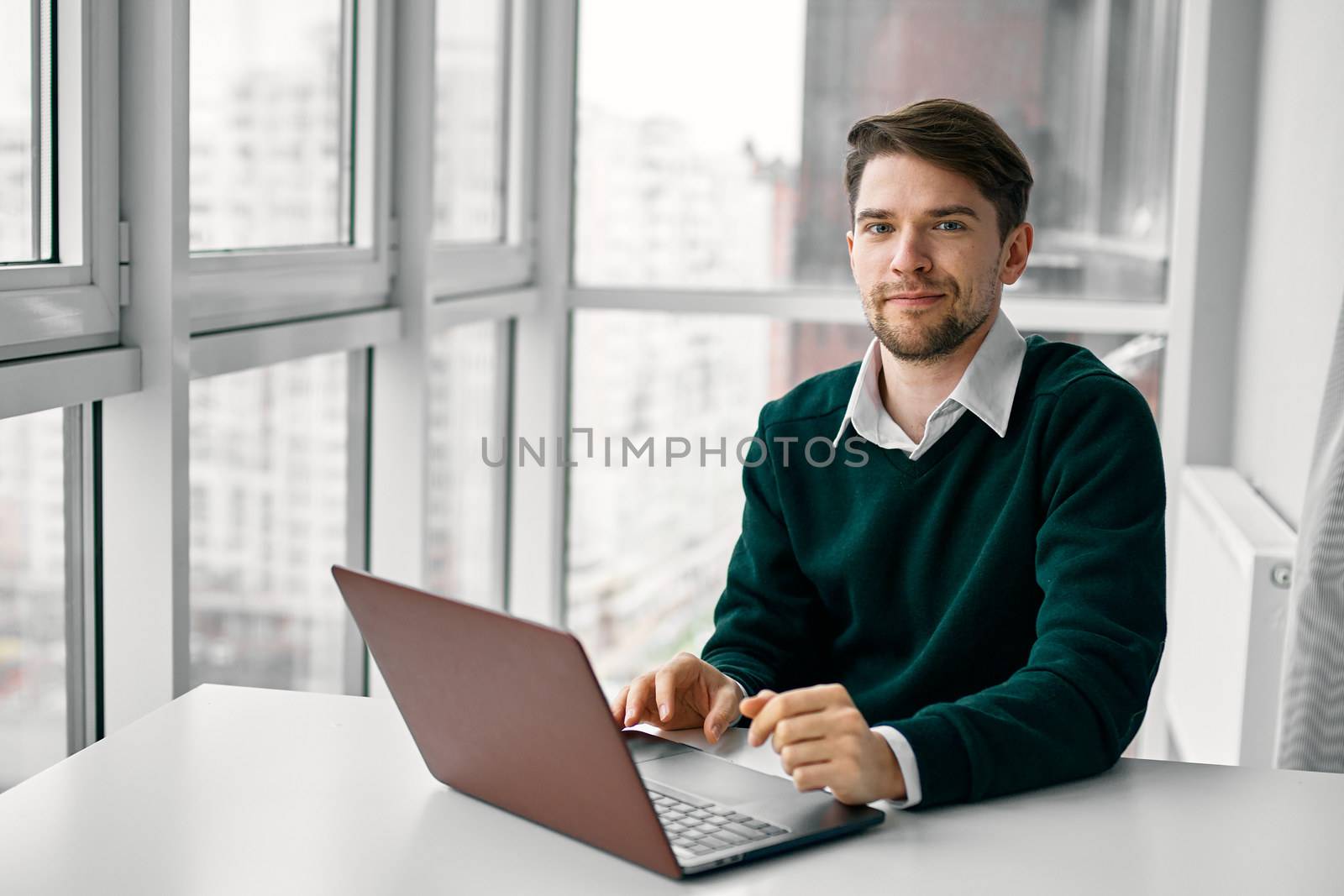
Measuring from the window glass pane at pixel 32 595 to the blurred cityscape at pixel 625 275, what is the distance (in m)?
0.27

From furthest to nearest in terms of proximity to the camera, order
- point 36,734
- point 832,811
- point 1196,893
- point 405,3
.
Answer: point 405,3, point 36,734, point 832,811, point 1196,893

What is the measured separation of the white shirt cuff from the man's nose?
1.99 ft

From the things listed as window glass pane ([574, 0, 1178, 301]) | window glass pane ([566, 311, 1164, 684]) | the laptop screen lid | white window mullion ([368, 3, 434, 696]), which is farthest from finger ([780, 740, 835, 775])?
window glass pane ([566, 311, 1164, 684])

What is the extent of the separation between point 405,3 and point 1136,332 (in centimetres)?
176

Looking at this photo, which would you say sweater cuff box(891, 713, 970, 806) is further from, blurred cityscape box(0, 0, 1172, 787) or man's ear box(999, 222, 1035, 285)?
blurred cityscape box(0, 0, 1172, 787)

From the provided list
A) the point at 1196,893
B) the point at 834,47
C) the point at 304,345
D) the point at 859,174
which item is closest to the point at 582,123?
the point at 834,47

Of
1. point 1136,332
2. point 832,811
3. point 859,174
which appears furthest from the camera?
point 1136,332

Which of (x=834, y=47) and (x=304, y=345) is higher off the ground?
(x=834, y=47)

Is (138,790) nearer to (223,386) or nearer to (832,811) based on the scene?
(832,811)

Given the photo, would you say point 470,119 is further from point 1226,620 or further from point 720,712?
point 720,712

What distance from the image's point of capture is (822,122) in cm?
317

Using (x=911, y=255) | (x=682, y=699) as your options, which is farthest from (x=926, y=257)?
(x=682, y=699)

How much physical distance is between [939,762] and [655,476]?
7.74ft

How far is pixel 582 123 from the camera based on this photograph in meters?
3.30
